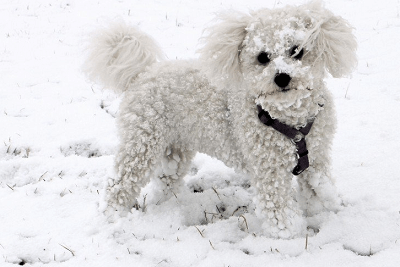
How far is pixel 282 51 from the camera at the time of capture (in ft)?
7.63

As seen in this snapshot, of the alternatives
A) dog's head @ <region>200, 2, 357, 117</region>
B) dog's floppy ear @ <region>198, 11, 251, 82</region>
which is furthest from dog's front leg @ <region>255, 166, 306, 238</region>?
dog's floppy ear @ <region>198, 11, 251, 82</region>

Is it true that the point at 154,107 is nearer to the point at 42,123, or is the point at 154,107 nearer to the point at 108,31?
the point at 108,31

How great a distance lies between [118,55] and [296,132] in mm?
1682

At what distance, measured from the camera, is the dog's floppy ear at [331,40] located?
239 centimetres

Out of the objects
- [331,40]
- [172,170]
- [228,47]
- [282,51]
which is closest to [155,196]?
[172,170]

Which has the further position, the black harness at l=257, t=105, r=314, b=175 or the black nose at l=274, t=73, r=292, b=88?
the black harness at l=257, t=105, r=314, b=175

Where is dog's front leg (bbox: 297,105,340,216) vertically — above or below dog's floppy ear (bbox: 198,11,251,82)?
below

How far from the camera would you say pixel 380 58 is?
5047 mm

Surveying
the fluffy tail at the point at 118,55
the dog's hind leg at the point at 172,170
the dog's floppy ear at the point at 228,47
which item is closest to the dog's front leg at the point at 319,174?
the dog's floppy ear at the point at 228,47

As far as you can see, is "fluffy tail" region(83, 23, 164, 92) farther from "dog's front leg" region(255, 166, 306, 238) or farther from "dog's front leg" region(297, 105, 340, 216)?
"dog's front leg" region(297, 105, 340, 216)

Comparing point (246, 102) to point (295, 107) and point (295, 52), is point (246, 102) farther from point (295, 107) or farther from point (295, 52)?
point (295, 52)

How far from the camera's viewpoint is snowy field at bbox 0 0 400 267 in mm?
2617

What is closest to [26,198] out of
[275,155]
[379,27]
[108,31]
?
[108,31]

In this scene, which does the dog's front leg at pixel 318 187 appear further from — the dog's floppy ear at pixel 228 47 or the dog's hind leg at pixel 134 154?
the dog's hind leg at pixel 134 154
